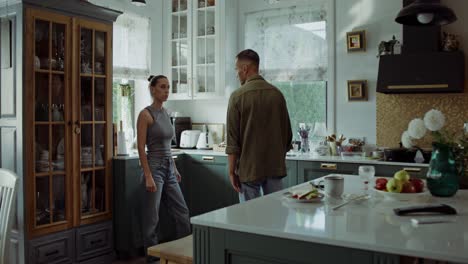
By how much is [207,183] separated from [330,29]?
6.41 feet

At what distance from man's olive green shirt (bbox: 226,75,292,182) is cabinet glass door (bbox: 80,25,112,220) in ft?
5.10

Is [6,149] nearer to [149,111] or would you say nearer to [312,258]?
[149,111]

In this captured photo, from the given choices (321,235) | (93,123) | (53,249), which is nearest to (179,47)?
(93,123)

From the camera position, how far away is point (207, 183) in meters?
4.68

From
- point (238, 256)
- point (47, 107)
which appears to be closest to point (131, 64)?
point (47, 107)

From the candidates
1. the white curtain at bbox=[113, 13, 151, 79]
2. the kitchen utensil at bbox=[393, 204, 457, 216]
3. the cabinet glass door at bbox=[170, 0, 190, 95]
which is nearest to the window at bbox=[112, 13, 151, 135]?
the white curtain at bbox=[113, 13, 151, 79]

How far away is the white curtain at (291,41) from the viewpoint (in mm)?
4711

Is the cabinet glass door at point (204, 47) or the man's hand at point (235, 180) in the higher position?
the cabinet glass door at point (204, 47)

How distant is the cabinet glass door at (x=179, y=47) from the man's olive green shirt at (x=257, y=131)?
2381mm

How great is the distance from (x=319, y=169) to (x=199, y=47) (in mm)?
1978

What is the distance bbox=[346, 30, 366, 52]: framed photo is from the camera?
4426 millimetres

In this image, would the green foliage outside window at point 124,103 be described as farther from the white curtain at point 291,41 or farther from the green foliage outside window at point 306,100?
the green foliage outside window at point 306,100

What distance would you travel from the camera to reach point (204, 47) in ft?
16.8

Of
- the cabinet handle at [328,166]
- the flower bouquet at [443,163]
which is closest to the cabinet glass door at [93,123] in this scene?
the cabinet handle at [328,166]
